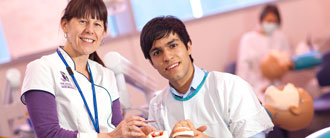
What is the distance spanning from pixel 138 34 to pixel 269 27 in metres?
2.34

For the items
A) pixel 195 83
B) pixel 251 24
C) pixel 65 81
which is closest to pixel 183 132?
pixel 195 83

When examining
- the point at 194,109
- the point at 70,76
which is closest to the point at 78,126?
the point at 70,76

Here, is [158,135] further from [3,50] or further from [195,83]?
[3,50]

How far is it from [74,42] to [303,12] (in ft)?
13.1

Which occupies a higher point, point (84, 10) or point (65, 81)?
A: point (84, 10)

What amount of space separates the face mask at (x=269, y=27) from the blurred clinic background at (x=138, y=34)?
0.25 metres

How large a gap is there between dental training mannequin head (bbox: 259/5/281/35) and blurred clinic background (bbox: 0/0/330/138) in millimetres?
243

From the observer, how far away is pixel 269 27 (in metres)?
4.64

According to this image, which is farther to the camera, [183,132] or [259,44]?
[259,44]

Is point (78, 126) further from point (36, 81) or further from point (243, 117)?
point (243, 117)

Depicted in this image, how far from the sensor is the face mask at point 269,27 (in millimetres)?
4629

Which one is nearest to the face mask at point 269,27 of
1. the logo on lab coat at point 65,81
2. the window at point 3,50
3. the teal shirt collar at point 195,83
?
the window at point 3,50

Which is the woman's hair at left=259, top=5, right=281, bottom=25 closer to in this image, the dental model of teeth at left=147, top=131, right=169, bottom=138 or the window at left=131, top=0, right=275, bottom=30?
the window at left=131, top=0, right=275, bottom=30

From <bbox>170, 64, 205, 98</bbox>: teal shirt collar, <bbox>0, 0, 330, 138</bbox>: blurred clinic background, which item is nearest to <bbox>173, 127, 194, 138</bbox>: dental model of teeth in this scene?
<bbox>170, 64, 205, 98</bbox>: teal shirt collar
